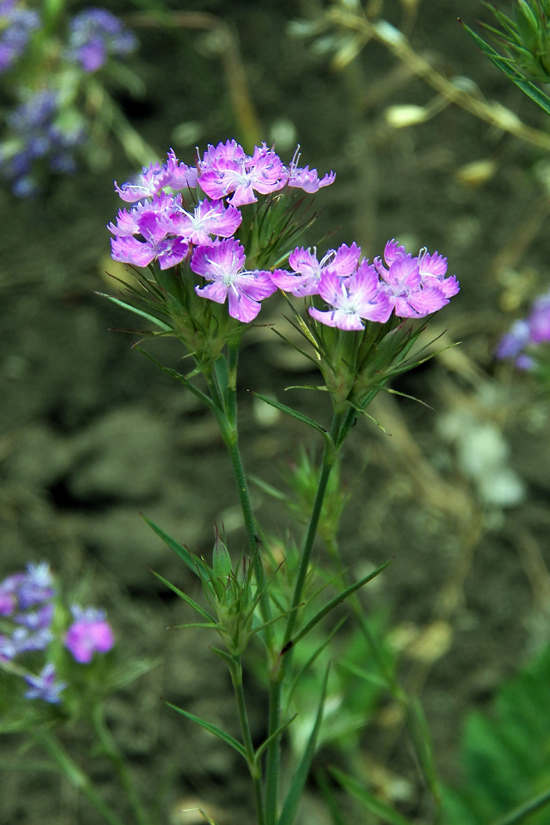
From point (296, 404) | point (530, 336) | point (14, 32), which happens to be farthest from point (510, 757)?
point (14, 32)

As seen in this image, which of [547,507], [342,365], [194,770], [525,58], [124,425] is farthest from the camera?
[124,425]

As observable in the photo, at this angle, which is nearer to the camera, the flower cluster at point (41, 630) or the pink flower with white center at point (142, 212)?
the pink flower with white center at point (142, 212)

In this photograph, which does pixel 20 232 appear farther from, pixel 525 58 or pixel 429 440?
pixel 525 58

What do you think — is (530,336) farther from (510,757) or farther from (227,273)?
(227,273)

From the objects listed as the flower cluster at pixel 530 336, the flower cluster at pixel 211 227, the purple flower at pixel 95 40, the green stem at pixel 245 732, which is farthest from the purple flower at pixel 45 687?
the purple flower at pixel 95 40

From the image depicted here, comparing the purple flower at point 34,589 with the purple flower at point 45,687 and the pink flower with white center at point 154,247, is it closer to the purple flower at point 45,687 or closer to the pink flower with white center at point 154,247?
the purple flower at point 45,687

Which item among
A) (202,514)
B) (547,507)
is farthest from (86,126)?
(547,507)
